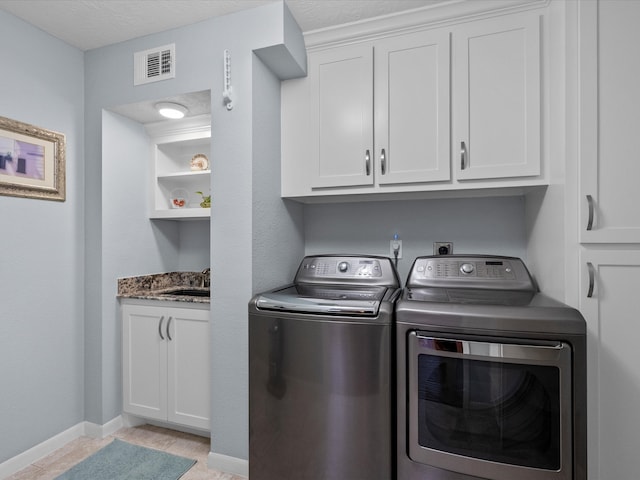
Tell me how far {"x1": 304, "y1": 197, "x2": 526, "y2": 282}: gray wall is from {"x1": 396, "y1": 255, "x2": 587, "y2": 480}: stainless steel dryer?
1.89ft

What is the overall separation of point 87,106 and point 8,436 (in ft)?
6.54

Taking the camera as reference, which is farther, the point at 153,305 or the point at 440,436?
the point at 153,305

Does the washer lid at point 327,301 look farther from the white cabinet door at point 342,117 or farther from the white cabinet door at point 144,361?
the white cabinet door at point 144,361

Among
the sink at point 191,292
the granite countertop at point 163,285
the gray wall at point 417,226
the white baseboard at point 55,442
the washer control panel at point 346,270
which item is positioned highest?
the gray wall at point 417,226

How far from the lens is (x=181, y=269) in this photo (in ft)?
8.71

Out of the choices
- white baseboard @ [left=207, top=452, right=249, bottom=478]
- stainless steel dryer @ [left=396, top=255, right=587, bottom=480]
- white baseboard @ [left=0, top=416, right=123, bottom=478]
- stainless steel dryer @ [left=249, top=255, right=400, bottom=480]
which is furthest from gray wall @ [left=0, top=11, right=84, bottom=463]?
stainless steel dryer @ [left=396, top=255, right=587, bottom=480]

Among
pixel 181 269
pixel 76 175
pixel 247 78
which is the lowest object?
pixel 181 269

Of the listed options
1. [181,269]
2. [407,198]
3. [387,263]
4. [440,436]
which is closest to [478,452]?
[440,436]

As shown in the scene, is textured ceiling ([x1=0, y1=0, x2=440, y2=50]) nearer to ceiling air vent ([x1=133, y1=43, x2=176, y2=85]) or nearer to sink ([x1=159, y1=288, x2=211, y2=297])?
ceiling air vent ([x1=133, y1=43, x2=176, y2=85])

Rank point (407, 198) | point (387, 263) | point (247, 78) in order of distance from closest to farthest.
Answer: point (247, 78) < point (387, 263) < point (407, 198)

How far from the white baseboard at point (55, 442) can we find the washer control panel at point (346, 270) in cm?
157

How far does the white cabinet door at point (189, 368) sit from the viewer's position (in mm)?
1967

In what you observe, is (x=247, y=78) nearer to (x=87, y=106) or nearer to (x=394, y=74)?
(x=394, y=74)

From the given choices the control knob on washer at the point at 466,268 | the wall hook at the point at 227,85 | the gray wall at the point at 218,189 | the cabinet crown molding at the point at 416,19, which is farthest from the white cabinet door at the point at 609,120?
the wall hook at the point at 227,85
